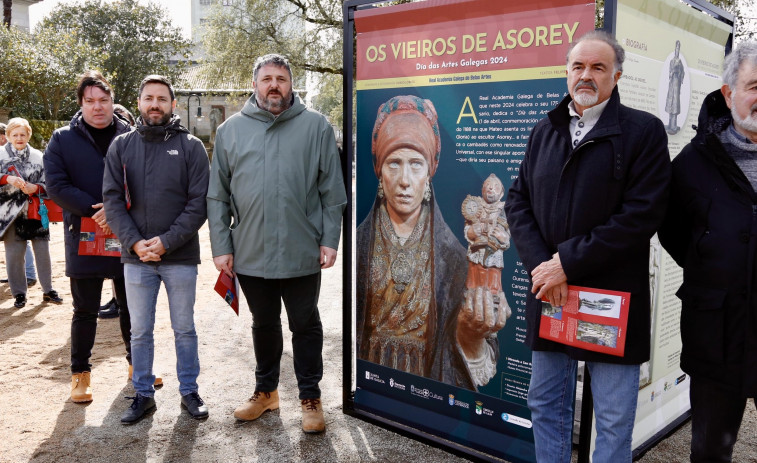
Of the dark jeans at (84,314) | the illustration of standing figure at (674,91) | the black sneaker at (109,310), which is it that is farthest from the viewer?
the black sneaker at (109,310)

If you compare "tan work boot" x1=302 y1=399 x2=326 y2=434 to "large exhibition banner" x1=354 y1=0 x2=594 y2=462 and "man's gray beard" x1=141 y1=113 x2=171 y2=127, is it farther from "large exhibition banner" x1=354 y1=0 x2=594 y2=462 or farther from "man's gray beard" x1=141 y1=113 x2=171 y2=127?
"man's gray beard" x1=141 y1=113 x2=171 y2=127

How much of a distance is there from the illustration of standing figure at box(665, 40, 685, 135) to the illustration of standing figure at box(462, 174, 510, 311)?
997 mm

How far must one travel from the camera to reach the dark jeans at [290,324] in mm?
3770

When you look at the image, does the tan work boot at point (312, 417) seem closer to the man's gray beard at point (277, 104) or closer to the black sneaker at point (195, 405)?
the black sneaker at point (195, 405)

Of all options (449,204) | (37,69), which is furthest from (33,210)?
(37,69)

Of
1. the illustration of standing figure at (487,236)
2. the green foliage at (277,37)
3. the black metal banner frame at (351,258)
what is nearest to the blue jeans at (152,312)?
the black metal banner frame at (351,258)

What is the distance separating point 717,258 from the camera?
2291 mm

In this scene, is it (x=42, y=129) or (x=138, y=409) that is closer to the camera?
(x=138, y=409)

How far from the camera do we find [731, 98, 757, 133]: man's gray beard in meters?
2.25

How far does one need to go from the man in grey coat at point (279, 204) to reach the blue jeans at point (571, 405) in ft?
5.01

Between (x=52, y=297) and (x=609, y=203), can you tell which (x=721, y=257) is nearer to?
(x=609, y=203)

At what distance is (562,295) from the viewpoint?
8.00 feet

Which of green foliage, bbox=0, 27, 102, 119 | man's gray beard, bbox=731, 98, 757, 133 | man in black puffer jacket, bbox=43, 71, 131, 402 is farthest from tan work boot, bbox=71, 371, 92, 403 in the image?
green foliage, bbox=0, 27, 102, 119

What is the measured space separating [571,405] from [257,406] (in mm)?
2054
